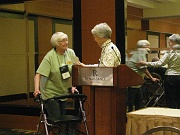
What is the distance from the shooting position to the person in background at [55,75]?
14.4ft

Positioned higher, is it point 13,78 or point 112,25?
point 112,25

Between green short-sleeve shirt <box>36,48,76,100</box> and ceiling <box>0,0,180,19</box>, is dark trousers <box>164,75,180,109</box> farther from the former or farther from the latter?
ceiling <box>0,0,180,19</box>

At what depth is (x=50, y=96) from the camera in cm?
444

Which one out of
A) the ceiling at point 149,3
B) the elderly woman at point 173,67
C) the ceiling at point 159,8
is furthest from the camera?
the ceiling at point 159,8

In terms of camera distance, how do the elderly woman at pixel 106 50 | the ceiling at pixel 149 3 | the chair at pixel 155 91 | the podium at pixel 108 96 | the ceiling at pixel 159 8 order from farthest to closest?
the ceiling at pixel 159 8 → the ceiling at pixel 149 3 → the chair at pixel 155 91 → the elderly woman at pixel 106 50 → the podium at pixel 108 96

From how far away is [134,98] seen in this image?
6.04m

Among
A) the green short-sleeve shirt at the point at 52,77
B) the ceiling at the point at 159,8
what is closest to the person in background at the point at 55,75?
the green short-sleeve shirt at the point at 52,77

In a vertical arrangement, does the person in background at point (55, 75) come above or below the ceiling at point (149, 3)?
below

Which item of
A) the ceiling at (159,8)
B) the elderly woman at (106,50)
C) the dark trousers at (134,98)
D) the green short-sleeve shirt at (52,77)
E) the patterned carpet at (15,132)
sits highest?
the ceiling at (159,8)

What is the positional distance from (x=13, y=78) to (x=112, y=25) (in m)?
3.09

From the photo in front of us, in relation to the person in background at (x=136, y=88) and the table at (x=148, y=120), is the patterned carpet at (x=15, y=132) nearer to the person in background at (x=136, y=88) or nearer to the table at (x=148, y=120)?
the person in background at (x=136, y=88)

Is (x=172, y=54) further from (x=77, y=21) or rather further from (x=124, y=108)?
(x=124, y=108)

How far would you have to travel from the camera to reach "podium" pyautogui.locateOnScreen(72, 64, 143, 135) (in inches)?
147

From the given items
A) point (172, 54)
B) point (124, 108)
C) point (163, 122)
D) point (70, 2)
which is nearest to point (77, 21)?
point (70, 2)
